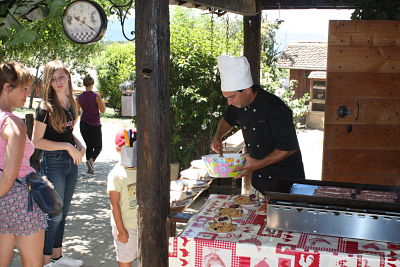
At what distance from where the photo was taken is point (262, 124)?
365 centimetres

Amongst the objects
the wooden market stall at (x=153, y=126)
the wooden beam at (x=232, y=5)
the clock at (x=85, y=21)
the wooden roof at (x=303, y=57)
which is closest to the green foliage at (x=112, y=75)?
the wooden roof at (x=303, y=57)

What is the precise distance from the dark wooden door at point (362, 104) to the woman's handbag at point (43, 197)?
3.22m

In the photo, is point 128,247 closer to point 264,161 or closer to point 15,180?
point 15,180

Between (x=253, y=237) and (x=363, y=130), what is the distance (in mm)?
3235

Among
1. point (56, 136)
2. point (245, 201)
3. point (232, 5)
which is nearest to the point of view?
point (245, 201)

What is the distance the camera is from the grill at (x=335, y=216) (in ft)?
7.97

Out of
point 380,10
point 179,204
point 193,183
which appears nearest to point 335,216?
point 179,204

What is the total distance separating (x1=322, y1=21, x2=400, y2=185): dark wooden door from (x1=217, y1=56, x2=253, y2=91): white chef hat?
6.94 feet

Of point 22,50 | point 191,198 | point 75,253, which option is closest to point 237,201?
point 191,198

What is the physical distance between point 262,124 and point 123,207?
3.92ft

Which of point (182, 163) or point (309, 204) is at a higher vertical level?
point (309, 204)

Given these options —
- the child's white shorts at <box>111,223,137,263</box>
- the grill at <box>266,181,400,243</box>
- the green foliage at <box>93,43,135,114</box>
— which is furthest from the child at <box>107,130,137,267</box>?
the green foliage at <box>93,43,135,114</box>

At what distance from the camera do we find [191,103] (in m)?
7.70

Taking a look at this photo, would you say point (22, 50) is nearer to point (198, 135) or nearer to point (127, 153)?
point (198, 135)
